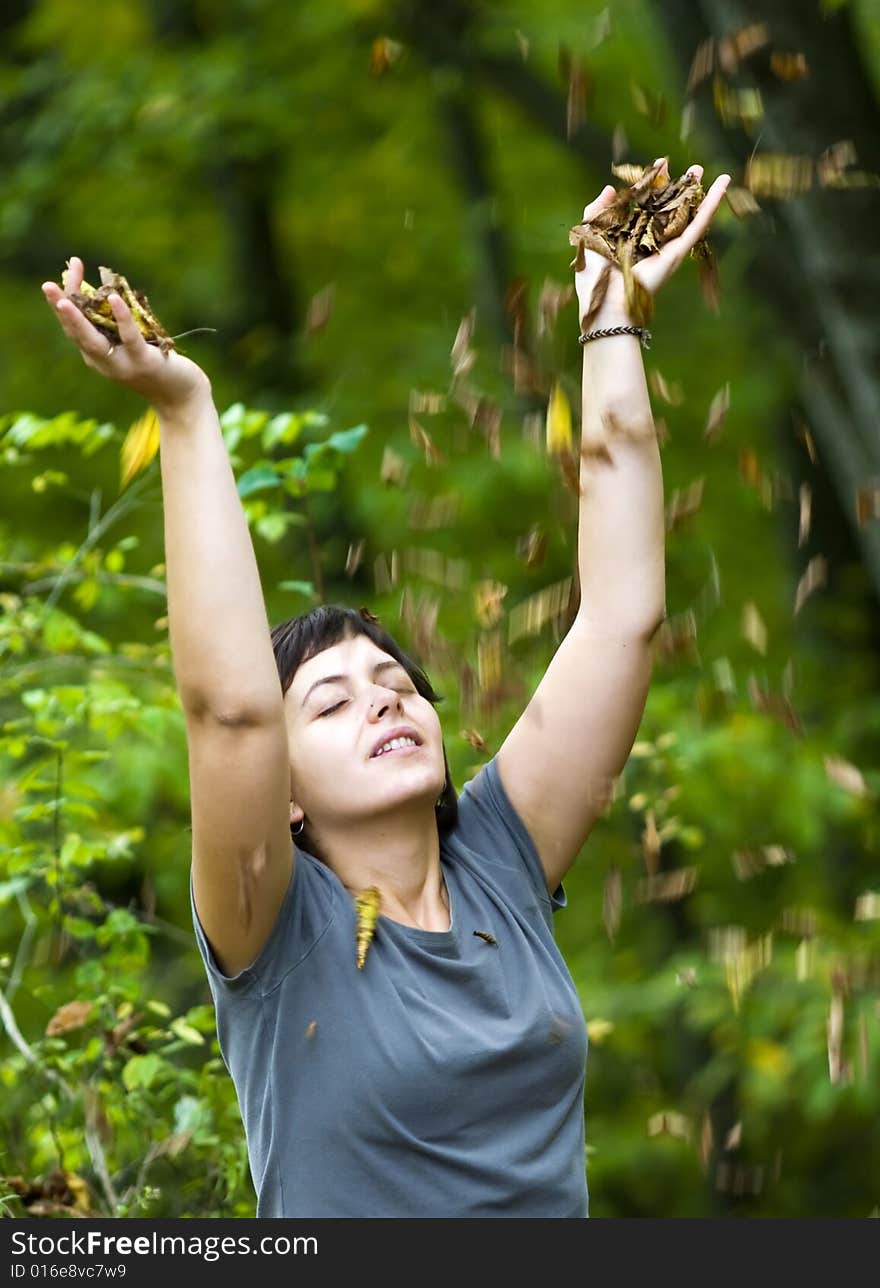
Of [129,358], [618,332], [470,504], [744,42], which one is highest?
[129,358]

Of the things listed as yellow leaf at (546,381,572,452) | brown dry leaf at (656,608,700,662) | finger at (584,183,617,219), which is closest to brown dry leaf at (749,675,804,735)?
brown dry leaf at (656,608,700,662)

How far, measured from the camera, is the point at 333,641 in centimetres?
218

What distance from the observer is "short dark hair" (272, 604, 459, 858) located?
2.18m

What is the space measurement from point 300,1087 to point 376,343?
19.0ft

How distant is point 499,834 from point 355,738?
29cm

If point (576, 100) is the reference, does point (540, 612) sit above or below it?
above

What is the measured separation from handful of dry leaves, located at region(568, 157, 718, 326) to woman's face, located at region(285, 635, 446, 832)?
1.86ft

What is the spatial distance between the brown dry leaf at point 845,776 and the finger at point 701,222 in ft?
6.09

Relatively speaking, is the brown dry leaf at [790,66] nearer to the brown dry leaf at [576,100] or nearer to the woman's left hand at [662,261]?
the brown dry leaf at [576,100]

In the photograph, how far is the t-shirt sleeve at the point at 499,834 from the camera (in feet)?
7.18

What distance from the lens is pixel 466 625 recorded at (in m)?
4.77

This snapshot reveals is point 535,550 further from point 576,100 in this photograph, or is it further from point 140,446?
point 576,100

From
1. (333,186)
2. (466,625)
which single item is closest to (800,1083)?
(466,625)

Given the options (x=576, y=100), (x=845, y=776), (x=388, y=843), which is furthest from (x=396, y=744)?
(x=576, y=100)
